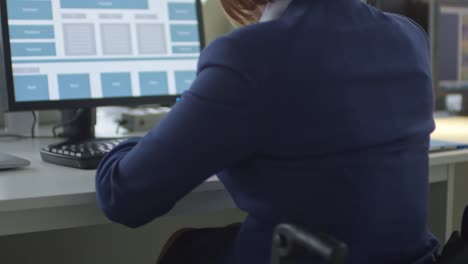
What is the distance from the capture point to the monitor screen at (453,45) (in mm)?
2200

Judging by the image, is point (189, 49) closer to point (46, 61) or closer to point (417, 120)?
point (46, 61)

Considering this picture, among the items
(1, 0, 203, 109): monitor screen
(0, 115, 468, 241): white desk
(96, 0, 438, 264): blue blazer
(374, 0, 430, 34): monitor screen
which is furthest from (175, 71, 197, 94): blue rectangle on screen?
(374, 0, 430, 34): monitor screen

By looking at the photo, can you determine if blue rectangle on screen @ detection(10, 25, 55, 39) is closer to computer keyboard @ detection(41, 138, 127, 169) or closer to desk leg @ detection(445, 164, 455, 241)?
computer keyboard @ detection(41, 138, 127, 169)

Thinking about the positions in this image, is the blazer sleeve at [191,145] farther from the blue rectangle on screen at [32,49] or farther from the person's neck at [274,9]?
the blue rectangle on screen at [32,49]

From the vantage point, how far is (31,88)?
1.42 meters

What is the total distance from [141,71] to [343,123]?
0.82 metres

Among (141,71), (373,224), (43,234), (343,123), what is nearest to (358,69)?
(343,123)

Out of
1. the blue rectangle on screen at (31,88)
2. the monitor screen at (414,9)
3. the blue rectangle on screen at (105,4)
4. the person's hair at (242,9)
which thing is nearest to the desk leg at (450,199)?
the person's hair at (242,9)

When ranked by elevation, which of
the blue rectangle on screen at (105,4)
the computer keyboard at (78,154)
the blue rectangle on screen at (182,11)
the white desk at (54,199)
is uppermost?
the blue rectangle on screen at (105,4)

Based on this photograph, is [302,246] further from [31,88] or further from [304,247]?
[31,88]

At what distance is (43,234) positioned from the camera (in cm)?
179

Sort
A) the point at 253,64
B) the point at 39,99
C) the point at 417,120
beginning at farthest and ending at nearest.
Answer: the point at 39,99, the point at 417,120, the point at 253,64

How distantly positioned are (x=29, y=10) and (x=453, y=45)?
1.55 metres

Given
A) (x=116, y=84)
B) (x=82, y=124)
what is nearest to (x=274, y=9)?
(x=116, y=84)
